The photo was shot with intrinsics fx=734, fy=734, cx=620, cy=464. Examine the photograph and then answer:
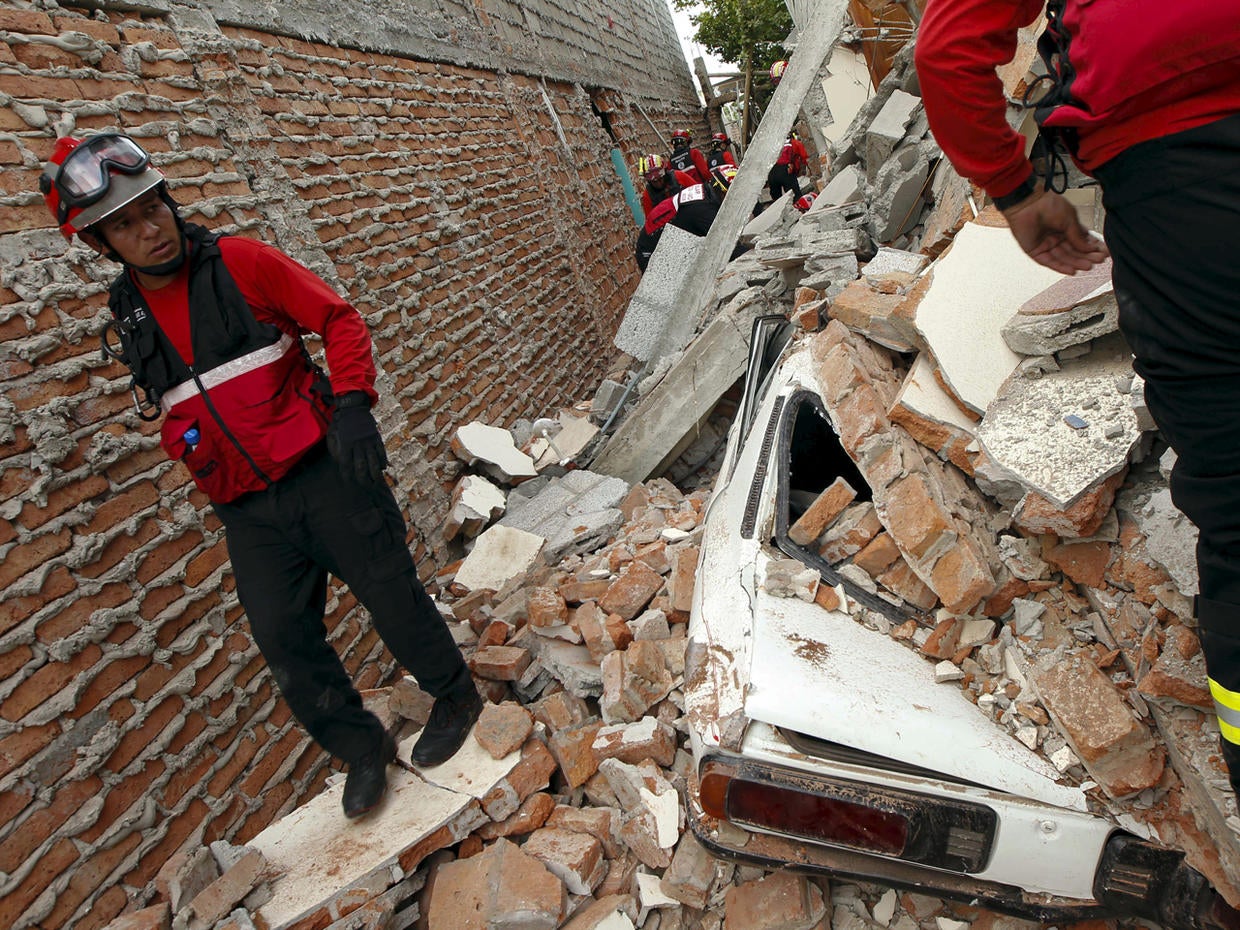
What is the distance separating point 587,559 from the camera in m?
3.84

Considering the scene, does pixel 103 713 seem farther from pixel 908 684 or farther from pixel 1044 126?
pixel 1044 126

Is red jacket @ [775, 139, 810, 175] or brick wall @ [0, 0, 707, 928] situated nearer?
brick wall @ [0, 0, 707, 928]

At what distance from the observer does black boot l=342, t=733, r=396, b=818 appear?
2.34m

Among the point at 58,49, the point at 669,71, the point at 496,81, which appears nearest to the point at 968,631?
the point at 58,49

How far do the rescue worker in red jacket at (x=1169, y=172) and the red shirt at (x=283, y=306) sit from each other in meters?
1.66

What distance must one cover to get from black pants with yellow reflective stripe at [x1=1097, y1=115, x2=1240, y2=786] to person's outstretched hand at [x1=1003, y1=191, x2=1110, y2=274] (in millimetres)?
233

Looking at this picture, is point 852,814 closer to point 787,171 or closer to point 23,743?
point 23,743

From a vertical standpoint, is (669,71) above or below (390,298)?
above

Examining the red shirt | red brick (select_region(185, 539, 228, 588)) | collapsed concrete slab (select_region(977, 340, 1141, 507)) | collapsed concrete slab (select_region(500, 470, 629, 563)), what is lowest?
collapsed concrete slab (select_region(500, 470, 629, 563))

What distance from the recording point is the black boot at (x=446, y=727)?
98.1 inches

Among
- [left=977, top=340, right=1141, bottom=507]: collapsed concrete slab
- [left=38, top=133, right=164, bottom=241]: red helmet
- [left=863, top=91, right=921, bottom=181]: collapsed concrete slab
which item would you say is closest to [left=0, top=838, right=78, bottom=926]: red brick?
[left=38, top=133, right=164, bottom=241]: red helmet

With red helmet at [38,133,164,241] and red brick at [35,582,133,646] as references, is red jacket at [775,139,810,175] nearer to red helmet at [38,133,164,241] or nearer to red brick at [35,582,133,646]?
red helmet at [38,133,164,241]

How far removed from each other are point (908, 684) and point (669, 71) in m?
17.6

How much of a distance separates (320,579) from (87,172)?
1281 millimetres
